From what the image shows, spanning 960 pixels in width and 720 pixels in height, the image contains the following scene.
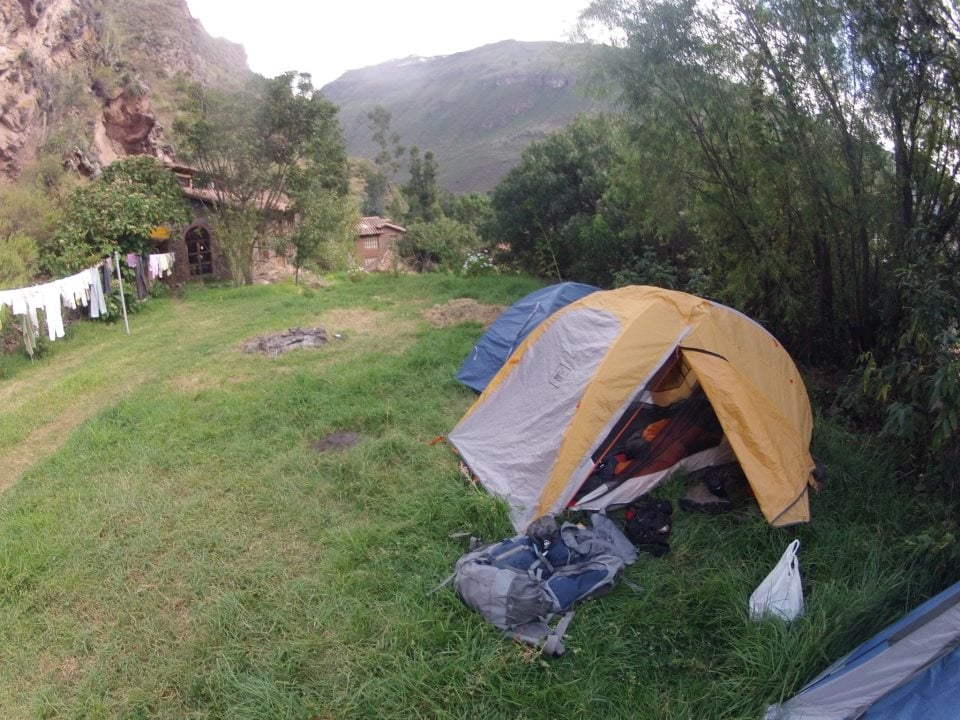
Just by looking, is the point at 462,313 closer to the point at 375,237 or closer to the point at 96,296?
the point at 96,296

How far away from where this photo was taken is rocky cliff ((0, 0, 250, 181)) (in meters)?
15.5

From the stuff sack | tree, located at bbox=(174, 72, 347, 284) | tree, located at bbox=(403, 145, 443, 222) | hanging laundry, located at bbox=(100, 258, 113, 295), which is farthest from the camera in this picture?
tree, located at bbox=(403, 145, 443, 222)

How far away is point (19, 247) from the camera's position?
1007cm

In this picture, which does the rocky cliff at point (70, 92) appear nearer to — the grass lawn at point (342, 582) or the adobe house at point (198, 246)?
the adobe house at point (198, 246)

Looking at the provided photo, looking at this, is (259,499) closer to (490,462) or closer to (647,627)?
(490,462)

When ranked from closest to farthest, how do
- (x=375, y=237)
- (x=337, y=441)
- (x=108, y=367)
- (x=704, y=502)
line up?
(x=704, y=502) < (x=337, y=441) < (x=108, y=367) < (x=375, y=237)

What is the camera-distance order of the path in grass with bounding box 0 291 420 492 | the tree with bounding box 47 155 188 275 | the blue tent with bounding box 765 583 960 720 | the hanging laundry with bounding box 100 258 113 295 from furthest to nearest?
the tree with bounding box 47 155 188 275 < the hanging laundry with bounding box 100 258 113 295 < the path in grass with bounding box 0 291 420 492 < the blue tent with bounding box 765 583 960 720

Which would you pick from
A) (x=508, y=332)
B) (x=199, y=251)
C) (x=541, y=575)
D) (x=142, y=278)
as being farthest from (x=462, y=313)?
(x=199, y=251)

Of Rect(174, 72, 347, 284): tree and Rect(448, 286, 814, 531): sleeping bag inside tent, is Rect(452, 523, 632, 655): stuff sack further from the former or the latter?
Rect(174, 72, 347, 284): tree

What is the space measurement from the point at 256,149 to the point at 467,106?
61760 mm

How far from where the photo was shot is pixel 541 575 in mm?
3061

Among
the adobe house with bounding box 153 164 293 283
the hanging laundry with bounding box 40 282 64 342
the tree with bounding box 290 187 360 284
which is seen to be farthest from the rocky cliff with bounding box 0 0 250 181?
the hanging laundry with bounding box 40 282 64 342

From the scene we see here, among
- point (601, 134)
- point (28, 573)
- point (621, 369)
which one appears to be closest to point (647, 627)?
point (621, 369)

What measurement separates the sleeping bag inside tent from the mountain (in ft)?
66.5
